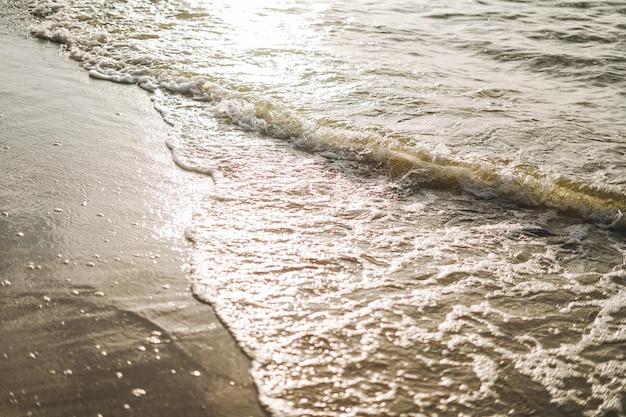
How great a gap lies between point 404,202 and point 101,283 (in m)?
2.00

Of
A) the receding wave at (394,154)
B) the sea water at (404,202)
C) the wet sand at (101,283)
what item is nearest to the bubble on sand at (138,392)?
the wet sand at (101,283)

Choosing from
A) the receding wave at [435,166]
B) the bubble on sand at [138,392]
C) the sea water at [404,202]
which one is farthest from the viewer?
the receding wave at [435,166]

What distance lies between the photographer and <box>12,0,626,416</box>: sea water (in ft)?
7.57

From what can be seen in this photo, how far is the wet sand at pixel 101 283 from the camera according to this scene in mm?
2102

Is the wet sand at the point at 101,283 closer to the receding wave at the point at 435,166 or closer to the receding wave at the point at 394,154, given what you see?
the receding wave at the point at 394,154

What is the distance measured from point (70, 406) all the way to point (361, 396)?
1.09 metres

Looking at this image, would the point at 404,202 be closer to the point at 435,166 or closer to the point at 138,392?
the point at 435,166

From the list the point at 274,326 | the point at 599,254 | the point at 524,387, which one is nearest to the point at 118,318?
the point at 274,326

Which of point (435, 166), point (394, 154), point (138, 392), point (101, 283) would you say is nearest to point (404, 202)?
point (435, 166)

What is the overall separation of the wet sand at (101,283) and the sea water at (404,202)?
0.16 meters

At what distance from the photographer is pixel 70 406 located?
2.03 m

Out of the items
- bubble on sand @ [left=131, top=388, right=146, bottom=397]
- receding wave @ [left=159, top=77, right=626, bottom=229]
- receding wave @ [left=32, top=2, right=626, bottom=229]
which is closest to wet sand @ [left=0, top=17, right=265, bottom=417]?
bubble on sand @ [left=131, top=388, right=146, bottom=397]

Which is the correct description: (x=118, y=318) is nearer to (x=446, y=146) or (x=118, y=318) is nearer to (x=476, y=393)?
(x=476, y=393)

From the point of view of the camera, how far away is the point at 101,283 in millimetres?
2691
